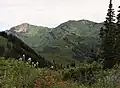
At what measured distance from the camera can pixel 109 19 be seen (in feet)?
198

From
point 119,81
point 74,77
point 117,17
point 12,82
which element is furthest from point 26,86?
point 117,17

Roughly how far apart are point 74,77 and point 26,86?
7503 mm

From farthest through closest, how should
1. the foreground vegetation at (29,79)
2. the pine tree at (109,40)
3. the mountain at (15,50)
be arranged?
the mountain at (15,50) → the pine tree at (109,40) → the foreground vegetation at (29,79)

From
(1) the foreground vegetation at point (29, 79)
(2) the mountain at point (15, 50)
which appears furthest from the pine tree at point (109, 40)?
(1) the foreground vegetation at point (29, 79)

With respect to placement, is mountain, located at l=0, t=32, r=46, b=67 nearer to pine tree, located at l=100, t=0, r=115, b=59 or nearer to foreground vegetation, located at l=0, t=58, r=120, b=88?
pine tree, located at l=100, t=0, r=115, b=59

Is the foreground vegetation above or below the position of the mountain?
above

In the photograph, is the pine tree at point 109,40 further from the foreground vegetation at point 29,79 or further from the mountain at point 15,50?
the foreground vegetation at point 29,79

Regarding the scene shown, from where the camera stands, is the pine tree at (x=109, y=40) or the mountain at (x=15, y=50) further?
the mountain at (x=15, y=50)

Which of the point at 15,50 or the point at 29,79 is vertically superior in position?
the point at 29,79

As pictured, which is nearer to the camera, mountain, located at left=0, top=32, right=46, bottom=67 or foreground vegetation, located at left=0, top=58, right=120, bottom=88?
foreground vegetation, located at left=0, top=58, right=120, bottom=88

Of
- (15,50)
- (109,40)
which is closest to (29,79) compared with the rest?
(109,40)

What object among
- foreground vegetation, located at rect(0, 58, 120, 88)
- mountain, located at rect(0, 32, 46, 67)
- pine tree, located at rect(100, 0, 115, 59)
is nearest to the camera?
foreground vegetation, located at rect(0, 58, 120, 88)

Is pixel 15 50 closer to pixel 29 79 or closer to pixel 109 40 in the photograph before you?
pixel 109 40

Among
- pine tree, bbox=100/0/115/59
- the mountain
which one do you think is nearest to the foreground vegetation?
pine tree, bbox=100/0/115/59
